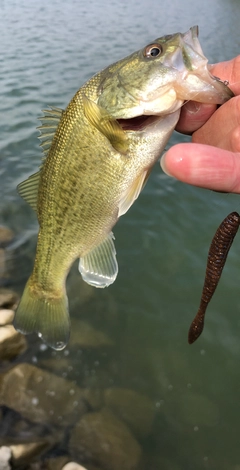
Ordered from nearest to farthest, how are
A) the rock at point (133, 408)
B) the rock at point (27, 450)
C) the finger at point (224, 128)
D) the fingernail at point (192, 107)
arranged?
1. the finger at point (224, 128)
2. the fingernail at point (192, 107)
3. the rock at point (27, 450)
4. the rock at point (133, 408)

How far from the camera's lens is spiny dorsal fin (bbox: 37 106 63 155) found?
242 cm

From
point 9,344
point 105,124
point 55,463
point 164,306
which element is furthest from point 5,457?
point 105,124

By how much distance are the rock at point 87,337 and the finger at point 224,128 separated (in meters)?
2.65

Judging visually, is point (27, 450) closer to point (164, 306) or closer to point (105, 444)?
point (105, 444)

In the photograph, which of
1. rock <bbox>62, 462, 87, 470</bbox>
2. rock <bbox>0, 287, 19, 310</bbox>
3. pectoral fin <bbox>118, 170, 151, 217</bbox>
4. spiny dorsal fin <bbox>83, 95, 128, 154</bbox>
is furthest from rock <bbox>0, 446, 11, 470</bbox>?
spiny dorsal fin <bbox>83, 95, 128, 154</bbox>

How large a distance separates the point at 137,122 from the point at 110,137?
0.26 m

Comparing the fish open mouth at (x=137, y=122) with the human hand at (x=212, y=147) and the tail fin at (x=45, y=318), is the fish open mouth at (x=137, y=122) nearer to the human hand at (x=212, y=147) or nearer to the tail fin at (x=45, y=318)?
the human hand at (x=212, y=147)

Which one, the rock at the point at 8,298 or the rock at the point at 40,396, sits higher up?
the rock at the point at 8,298

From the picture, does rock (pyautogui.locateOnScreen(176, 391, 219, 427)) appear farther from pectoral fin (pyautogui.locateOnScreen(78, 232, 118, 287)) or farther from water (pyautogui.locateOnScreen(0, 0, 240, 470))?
pectoral fin (pyautogui.locateOnScreen(78, 232, 118, 287))

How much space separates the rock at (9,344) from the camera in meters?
4.21

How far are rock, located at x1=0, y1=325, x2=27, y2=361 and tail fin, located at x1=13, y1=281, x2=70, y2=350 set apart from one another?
4.72 ft

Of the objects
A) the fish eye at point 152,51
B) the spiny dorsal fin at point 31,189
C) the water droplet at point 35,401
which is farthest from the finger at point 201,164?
the water droplet at point 35,401

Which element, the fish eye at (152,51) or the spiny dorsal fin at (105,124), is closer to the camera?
the spiny dorsal fin at (105,124)

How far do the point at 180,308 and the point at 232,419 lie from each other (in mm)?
1430
